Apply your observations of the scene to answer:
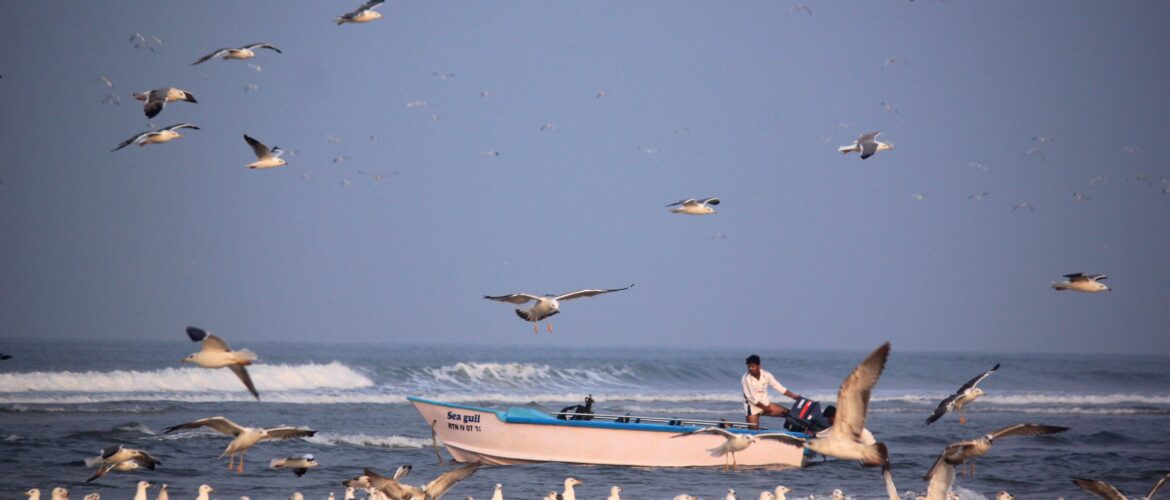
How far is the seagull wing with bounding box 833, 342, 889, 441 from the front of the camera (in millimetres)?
10547

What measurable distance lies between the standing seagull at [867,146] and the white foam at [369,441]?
9838mm

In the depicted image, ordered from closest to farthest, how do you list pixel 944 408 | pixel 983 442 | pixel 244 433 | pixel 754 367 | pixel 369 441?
pixel 983 442
pixel 244 433
pixel 944 408
pixel 754 367
pixel 369 441

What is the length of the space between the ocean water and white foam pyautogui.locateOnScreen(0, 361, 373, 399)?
97 millimetres

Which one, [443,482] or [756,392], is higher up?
[756,392]

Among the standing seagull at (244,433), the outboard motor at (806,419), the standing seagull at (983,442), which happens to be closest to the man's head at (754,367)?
the outboard motor at (806,419)

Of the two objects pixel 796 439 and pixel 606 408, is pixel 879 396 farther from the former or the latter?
pixel 796 439

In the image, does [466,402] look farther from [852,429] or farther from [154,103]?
[852,429]

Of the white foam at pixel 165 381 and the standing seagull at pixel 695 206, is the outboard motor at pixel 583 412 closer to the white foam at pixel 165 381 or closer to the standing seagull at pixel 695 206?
the standing seagull at pixel 695 206

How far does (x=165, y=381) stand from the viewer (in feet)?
127

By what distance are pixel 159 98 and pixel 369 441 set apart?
28.9ft

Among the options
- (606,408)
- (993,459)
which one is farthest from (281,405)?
(993,459)

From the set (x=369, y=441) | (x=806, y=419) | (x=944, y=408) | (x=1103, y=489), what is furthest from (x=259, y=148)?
(x=1103, y=489)

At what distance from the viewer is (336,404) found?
111 ft

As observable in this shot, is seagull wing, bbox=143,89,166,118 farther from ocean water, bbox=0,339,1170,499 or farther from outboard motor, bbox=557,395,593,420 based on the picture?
outboard motor, bbox=557,395,593,420
